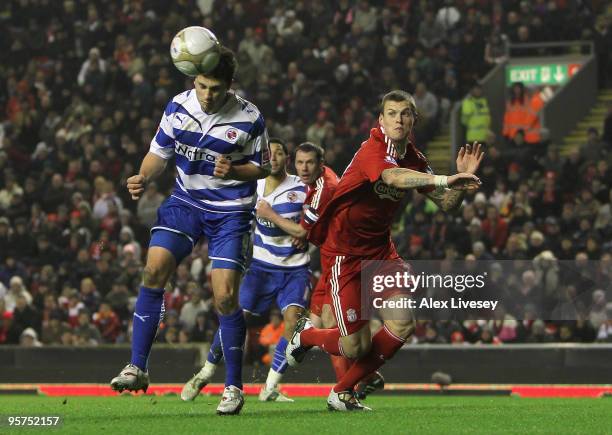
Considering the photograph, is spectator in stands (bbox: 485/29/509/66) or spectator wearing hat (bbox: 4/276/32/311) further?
spectator in stands (bbox: 485/29/509/66)

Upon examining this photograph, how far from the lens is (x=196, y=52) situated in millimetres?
9344

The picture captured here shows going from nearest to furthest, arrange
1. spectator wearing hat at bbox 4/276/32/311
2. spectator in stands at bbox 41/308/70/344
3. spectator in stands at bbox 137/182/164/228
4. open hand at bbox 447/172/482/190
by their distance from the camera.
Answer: open hand at bbox 447/172/482/190
spectator in stands at bbox 41/308/70/344
spectator wearing hat at bbox 4/276/32/311
spectator in stands at bbox 137/182/164/228

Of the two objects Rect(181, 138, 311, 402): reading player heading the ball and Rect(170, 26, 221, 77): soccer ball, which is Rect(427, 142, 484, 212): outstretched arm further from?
Rect(181, 138, 311, 402): reading player heading the ball

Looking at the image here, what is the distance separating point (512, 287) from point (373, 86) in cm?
825

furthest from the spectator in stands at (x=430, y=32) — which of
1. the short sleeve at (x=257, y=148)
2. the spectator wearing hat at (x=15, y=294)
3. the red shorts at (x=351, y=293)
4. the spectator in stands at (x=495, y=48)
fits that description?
the short sleeve at (x=257, y=148)

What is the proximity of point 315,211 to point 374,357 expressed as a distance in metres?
1.78

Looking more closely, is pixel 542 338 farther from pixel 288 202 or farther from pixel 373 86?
pixel 373 86

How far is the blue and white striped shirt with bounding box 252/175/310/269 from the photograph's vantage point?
13.8 meters

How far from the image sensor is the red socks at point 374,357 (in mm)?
10117

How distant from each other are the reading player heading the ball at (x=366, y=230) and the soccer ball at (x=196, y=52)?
129 cm

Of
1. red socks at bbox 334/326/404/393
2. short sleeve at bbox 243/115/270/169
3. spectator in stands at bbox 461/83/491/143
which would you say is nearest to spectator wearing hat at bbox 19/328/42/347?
spectator in stands at bbox 461/83/491/143

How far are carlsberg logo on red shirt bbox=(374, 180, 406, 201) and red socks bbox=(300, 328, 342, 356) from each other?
4.32ft

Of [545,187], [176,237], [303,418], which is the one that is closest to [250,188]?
[176,237]

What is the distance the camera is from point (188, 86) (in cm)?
2628
